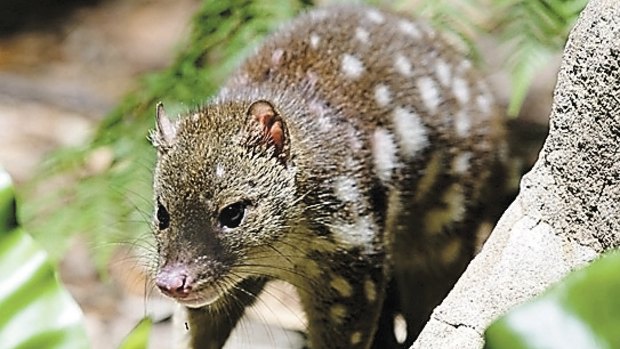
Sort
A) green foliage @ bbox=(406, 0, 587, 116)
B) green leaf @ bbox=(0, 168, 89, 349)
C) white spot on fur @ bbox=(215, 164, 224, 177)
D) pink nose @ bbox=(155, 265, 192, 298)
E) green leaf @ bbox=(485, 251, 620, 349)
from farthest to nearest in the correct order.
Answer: green foliage @ bbox=(406, 0, 587, 116)
white spot on fur @ bbox=(215, 164, 224, 177)
pink nose @ bbox=(155, 265, 192, 298)
green leaf @ bbox=(0, 168, 89, 349)
green leaf @ bbox=(485, 251, 620, 349)

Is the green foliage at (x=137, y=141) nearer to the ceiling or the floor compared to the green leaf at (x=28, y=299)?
nearer to the floor

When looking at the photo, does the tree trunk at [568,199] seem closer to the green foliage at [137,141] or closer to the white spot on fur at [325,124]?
the white spot on fur at [325,124]

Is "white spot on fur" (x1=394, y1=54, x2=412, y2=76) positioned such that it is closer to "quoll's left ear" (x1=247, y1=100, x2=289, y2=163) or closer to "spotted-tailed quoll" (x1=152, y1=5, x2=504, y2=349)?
"spotted-tailed quoll" (x1=152, y1=5, x2=504, y2=349)

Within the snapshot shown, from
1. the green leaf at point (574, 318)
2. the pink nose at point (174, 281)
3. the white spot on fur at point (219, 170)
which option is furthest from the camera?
the white spot on fur at point (219, 170)

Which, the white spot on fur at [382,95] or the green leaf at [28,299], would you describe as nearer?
the green leaf at [28,299]

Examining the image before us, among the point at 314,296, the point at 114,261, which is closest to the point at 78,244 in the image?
the point at 114,261

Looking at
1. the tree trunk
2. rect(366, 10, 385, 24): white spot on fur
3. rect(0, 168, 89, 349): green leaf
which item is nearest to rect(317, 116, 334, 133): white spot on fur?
rect(366, 10, 385, 24): white spot on fur

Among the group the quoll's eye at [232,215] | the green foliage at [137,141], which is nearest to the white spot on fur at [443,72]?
the green foliage at [137,141]
